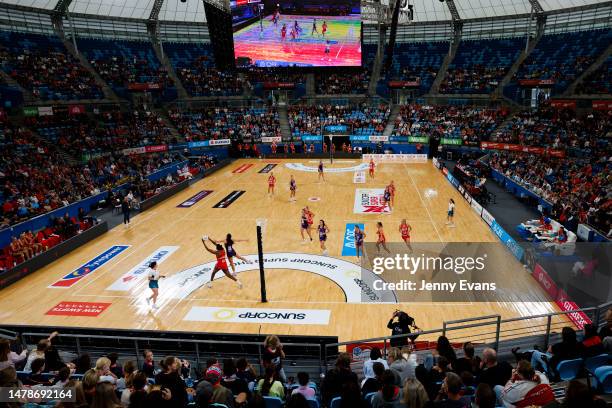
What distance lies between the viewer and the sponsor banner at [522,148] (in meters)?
31.4

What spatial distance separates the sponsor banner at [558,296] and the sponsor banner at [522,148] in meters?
19.6

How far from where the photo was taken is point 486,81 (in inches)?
1932

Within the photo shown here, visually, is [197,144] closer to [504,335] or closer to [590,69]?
[504,335]

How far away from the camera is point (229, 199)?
29578 mm

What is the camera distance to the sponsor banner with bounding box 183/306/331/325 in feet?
44.0

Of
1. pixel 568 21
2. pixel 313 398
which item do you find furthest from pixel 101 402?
pixel 568 21

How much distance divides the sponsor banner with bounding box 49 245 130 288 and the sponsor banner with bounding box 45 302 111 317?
1.86m

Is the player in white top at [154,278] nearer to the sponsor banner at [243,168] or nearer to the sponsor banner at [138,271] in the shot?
the sponsor banner at [138,271]

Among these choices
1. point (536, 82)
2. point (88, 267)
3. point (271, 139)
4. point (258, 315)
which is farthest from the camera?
point (271, 139)

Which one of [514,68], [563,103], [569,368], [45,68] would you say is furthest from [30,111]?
[514,68]

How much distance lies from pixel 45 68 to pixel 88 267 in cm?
3298

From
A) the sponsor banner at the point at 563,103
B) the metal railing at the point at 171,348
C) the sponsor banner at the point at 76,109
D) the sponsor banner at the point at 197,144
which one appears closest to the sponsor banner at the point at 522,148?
the sponsor banner at the point at 563,103

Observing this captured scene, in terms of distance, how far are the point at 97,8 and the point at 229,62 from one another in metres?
18.0

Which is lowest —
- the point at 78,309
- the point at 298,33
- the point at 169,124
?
the point at 78,309
